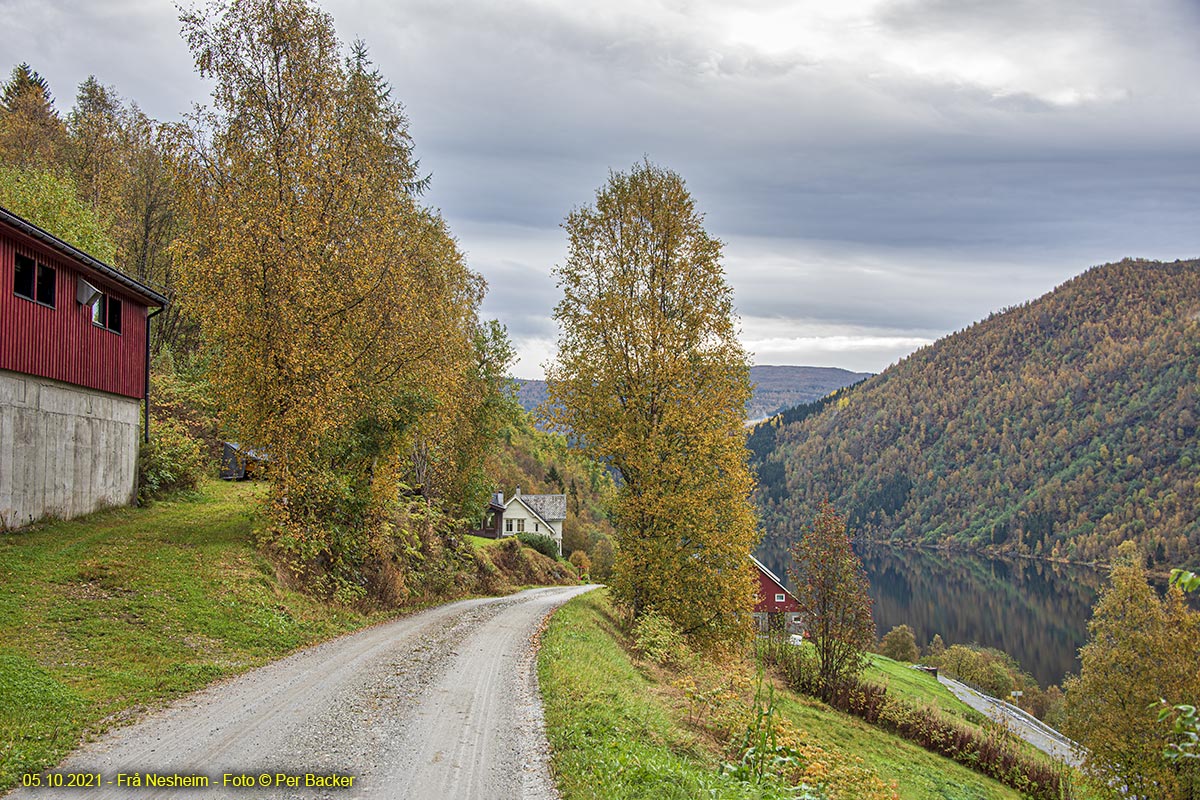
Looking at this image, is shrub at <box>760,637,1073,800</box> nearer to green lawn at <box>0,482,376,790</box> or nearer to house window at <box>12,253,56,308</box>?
green lawn at <box>0,482,376,790</box>

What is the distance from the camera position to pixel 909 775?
22.0 metres

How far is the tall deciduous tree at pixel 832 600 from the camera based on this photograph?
31078mm

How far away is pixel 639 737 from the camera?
10062mm

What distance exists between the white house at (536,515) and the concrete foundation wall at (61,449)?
183 ft

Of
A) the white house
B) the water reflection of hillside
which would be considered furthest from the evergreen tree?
the water reflection of hillside

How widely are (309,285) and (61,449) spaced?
26.2 ft

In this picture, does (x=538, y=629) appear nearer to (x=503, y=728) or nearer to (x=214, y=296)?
(x=503, y=728)

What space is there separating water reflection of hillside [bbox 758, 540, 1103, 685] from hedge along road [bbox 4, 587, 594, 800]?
88366mm

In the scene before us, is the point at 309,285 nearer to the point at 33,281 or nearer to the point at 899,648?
the point at 33,281

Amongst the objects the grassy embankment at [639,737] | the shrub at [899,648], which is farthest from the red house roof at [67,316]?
the shrub at [899,648]

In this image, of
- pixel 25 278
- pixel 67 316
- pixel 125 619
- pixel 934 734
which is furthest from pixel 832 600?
pixel 25 278

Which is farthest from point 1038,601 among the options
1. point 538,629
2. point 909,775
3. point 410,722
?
point 410,722

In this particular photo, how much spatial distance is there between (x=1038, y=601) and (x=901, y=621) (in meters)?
43.2

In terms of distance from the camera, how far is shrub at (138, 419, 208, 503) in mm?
23906
